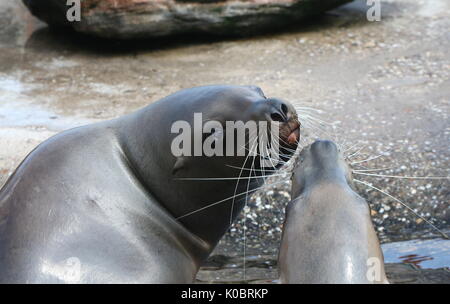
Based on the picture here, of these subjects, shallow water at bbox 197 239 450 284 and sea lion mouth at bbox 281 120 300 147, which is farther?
shallow water at bbox 197 239 450 284

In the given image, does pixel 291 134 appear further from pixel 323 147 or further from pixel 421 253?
pixel 421 253

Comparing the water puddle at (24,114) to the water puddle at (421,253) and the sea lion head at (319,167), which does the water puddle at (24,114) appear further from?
the sea lion head at (319,167)

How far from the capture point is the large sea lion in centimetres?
385

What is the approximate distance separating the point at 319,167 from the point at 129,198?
1.05m

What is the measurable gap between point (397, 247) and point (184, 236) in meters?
1.67

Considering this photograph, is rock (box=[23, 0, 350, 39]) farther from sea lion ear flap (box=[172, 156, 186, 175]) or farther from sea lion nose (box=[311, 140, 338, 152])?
sea lion nose (box=[311, 140, 338, 152])

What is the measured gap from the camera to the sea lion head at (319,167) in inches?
148

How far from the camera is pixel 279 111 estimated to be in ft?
12.9

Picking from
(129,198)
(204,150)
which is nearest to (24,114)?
(129,198)

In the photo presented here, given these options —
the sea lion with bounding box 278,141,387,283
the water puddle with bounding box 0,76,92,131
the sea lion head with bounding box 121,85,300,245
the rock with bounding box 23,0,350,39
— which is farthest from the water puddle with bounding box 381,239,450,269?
the rock with bounding box 23,0,350,39
